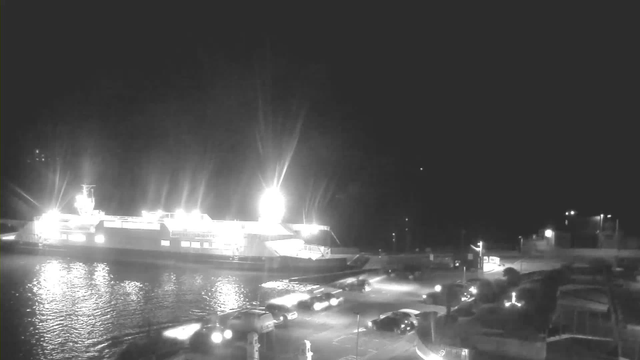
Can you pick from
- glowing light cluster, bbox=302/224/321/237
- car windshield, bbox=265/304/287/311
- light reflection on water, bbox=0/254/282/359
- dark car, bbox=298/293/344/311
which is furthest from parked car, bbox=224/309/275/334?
glowing light cluster, bbox=302/224/321/237

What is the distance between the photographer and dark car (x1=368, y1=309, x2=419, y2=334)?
27.6ft

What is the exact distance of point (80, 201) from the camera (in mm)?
22359

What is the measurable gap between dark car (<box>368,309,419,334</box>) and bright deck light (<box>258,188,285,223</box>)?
11368mm

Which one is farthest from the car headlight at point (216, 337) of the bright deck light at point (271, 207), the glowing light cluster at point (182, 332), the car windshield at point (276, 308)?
the bright deck light at point (271, 207)

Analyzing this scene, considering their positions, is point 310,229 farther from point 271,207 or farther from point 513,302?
point 513,302

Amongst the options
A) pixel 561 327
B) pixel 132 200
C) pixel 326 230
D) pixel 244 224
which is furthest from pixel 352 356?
pixel 132 200

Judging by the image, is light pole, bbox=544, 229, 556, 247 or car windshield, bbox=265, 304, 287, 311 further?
light pole, bbox=544, 229, 556, 247

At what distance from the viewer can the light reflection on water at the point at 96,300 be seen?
33.9ft

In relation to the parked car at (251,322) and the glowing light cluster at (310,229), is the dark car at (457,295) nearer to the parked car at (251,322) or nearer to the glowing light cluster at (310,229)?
the parked car at (251,322)

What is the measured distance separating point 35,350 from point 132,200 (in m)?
32.2

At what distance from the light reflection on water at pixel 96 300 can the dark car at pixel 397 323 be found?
17.7ft

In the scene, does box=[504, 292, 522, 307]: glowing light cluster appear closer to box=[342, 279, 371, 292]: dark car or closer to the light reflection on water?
box=[342, 279, 371, 292]: dark car

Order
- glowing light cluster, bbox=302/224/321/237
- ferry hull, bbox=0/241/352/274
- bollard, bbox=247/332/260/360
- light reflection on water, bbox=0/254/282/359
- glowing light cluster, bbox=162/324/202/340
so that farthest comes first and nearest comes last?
glowing light cluster, bbox=302/224/321/237
ferry hull, bbox=0/241/352/274
light reflection on water, bbox=0/254/282/359
glowing light cluster, bbox=162/324/202/340
bollard, bbox=247/332/260/360

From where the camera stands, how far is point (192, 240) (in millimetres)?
19672
